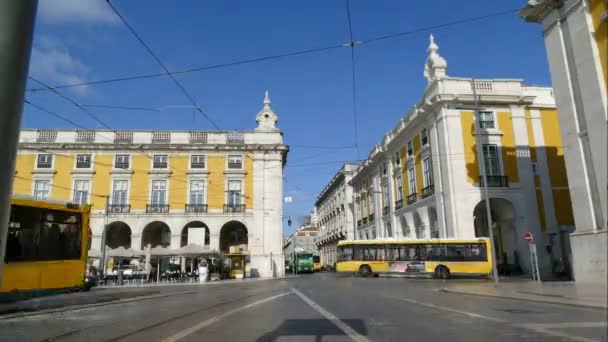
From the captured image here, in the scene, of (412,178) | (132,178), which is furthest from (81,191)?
(412,178)

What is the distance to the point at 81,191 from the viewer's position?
42.2m

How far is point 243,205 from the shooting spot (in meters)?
42.8

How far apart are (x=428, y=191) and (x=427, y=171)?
1564 mm

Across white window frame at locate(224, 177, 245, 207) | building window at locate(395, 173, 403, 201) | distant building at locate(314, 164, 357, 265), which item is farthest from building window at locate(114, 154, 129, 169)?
distant building at locate(314, 164, 357, 265)

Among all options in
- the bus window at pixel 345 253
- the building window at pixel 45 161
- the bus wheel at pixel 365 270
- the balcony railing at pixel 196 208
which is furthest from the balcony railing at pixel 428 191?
the building window at pixel 45 161

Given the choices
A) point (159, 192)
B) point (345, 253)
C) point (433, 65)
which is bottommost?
point (345, 253)

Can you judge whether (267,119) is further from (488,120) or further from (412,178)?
(488,120)

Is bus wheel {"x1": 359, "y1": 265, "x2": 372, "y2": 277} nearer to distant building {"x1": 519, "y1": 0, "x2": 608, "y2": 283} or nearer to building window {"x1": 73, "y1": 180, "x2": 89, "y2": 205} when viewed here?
building window {"x1": 73, "y1": 180, "x2": 89, "y2": 205}

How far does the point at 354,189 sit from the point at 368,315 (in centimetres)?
5173

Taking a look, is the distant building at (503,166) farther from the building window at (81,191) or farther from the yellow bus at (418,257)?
the building window at (81,191)

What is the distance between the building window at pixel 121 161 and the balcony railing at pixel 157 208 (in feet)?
15.2

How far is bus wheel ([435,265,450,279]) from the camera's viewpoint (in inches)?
1162

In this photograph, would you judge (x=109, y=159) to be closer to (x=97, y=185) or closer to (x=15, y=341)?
(x=97, y=185)

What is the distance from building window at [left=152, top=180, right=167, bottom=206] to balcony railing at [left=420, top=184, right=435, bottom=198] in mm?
24084
